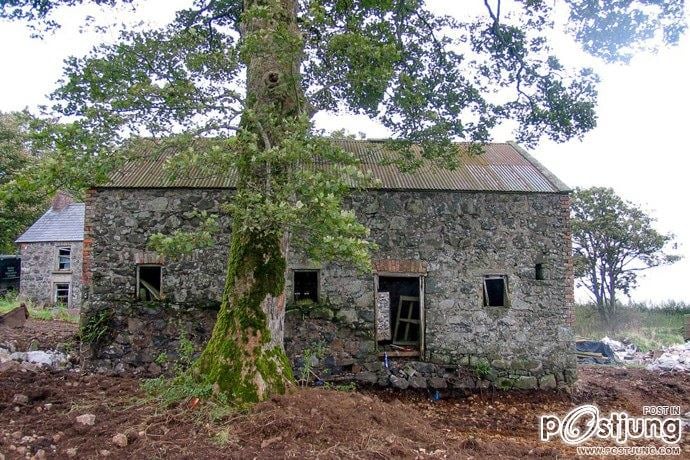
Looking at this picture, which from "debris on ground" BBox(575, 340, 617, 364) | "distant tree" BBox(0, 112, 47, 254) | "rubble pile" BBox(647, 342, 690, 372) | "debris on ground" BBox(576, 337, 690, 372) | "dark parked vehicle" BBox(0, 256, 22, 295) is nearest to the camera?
"rubble pile" BBox(647, 342, 690, 372)

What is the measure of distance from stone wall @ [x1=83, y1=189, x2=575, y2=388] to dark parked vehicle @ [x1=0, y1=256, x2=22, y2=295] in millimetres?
21159

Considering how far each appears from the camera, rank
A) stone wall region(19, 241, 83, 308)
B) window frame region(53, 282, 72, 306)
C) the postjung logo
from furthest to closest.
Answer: window frame region(53, 282, 72, 306), stone wall region(19, 241, 83, 308), the postjung logo

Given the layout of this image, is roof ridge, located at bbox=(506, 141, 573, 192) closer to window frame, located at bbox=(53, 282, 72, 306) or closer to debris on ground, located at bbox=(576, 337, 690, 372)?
debris on ground, located at bbox=(576, 337, 690, 372)

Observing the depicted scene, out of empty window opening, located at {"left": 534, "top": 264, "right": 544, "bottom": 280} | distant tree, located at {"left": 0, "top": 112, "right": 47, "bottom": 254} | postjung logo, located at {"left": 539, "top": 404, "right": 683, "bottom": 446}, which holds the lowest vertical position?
postjung logo, located at {"left": 539, "top": 404, "right": 683, "bottom": 446}

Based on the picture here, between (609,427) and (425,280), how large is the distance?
3529 millimetres

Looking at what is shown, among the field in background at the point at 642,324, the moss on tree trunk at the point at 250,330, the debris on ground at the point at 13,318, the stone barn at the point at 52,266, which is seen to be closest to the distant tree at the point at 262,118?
the moss on tree trunk at the point at 250,330

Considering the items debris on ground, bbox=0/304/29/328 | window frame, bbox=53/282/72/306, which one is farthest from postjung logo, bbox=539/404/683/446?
window frame, bbox=53/282/72/306

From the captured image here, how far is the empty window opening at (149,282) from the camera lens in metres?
8.57

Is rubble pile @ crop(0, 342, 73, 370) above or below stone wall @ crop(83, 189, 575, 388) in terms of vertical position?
below

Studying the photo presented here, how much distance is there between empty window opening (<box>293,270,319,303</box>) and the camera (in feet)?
29.3

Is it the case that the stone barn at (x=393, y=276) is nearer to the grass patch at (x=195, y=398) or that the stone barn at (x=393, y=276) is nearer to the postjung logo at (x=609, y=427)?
the postjung logo at (x=609, y=427)

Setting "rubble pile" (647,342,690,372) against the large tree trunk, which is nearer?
the large tree trunk

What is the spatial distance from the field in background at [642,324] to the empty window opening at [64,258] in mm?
21727

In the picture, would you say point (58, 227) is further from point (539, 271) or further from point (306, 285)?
point (539, 271)
